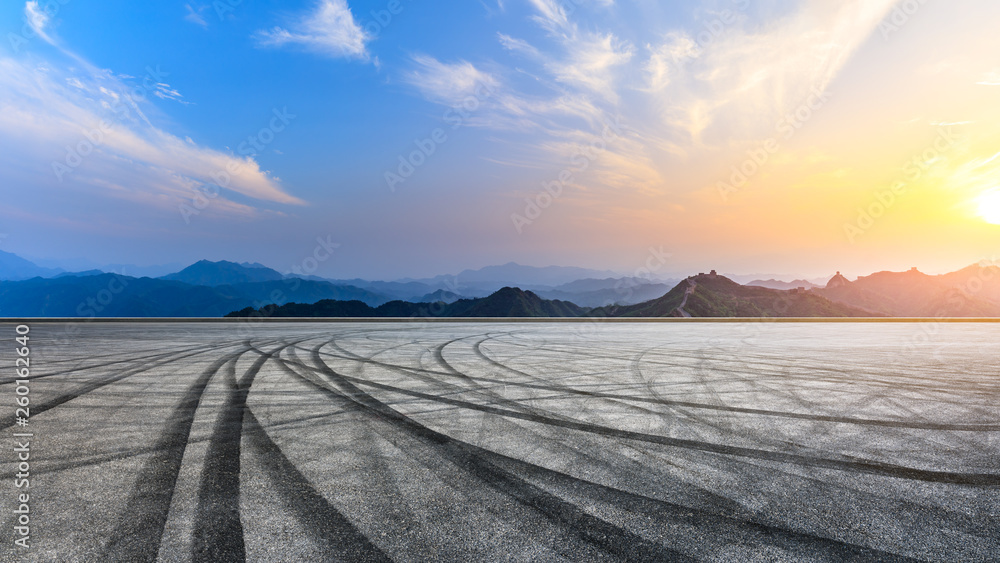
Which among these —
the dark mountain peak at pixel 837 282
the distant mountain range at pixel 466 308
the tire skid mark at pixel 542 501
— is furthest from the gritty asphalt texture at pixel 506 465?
the dark mountain peak at pixel 837 282

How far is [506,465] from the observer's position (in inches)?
179

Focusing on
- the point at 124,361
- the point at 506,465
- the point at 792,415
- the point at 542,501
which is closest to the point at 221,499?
the point at 506,465

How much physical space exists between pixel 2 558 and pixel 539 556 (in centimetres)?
377

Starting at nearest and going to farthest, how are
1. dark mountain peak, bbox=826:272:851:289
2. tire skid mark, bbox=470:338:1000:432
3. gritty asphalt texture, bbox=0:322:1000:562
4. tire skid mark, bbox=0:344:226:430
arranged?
gritty asphalt texture, bbox=0:322:1000:562, tire skid mark, bbox=470:338:1000:432, tire skid mark, bbox=0:344:226:430, dark mountain peak, bbox=826:272:851:289

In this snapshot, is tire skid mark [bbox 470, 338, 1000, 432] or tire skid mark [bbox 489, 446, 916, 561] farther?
tire skid mark [bbox 470, 338, 1000, 432]

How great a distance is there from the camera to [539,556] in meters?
2.95

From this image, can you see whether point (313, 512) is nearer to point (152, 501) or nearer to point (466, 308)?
point (152, 501)

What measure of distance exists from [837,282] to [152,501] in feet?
619

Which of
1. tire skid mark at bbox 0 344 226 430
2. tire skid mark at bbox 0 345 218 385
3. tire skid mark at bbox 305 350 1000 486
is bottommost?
tire skid mark at bbox 305 350 1000 486

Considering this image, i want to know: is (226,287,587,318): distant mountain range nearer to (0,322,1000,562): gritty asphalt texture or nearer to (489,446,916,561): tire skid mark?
(0,322,1000,562): gritty asphalt texture

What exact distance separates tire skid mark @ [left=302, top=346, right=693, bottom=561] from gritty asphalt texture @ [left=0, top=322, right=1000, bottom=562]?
20 millimetres

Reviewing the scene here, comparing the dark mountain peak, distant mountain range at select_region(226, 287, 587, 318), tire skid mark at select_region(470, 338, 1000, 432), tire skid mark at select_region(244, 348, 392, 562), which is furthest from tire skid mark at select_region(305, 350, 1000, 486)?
the dark mountain peak

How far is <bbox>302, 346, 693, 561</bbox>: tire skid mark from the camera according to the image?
9.94 feet

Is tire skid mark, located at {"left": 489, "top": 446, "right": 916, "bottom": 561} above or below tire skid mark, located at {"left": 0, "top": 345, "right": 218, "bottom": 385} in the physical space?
below
